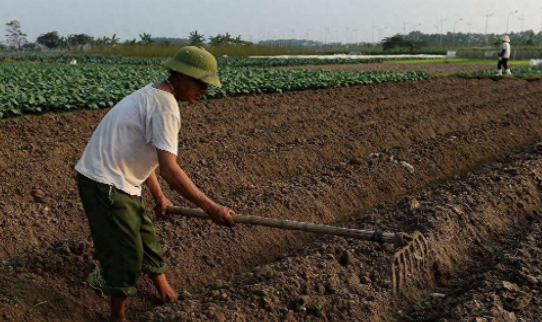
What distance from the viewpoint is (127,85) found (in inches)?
548

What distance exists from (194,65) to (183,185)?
67cm

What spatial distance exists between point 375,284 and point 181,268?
4.75ft

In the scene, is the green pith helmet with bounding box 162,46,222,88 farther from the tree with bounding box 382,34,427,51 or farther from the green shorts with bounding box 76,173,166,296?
the tree with bounding box 382,34,427,51

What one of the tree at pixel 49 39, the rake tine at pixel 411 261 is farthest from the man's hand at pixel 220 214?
the tree at pixel 49 39

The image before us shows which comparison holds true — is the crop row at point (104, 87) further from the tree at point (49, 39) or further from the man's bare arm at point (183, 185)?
the tree at point (49, 39)

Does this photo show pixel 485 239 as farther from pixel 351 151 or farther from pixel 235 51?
pixel 235 51

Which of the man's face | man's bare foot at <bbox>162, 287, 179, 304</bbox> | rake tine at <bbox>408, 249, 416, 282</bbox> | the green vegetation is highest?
the green vegetation

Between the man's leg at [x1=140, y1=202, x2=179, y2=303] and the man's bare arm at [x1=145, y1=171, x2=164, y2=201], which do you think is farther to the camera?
the man's bare arm at [x1=145, y1=171, x2=164, y2=201]

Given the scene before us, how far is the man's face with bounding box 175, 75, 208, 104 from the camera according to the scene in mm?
3377

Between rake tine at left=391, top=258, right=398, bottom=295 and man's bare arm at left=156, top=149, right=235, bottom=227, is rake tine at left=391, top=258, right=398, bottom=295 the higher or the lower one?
the lower one

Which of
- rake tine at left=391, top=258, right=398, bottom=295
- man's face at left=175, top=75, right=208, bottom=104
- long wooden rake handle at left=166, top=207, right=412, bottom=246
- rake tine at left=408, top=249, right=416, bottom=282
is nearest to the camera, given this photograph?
man's face at left=175, top=75, right=208, bottom=104

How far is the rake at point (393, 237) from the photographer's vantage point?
140 inches

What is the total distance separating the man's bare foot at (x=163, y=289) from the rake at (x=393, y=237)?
45cm

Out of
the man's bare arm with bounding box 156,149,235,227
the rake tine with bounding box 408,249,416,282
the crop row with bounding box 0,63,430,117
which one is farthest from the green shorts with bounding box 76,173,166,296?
the crop row with bounding box 0,63,430,117
